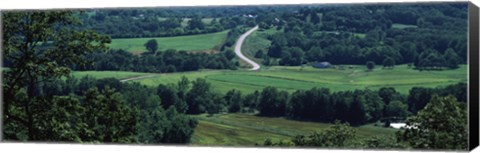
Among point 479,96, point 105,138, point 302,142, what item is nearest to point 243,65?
point 302,142

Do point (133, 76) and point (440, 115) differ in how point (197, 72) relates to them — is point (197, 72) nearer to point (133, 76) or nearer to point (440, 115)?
point (133, 76)

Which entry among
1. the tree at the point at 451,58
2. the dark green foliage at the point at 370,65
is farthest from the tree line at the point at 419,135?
the dark green foliage at the point at 370,65

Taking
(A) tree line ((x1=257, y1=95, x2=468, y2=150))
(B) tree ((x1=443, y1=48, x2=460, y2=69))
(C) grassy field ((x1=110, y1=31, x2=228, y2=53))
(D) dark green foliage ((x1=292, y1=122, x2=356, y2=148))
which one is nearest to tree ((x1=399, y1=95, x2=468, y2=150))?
(A) tree line ((x1=257, y1=95, x2=468, y2=150))

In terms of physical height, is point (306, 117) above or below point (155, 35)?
below

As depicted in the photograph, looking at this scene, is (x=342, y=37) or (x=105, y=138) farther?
(x=105, y=138)

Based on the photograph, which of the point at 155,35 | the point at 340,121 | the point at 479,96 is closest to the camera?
the point at 479,96

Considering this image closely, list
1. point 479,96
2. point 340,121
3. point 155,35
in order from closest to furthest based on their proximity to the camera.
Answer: point 479,96 → point 340,121 → point 155,35

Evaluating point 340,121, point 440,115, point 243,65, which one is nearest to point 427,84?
point 440,115

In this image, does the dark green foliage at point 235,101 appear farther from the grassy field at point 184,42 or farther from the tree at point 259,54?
the grassy field at point 184,42
